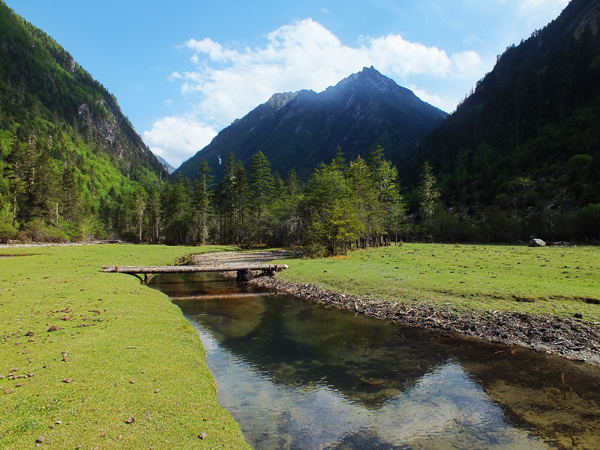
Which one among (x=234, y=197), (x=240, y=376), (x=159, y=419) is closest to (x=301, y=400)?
(x=240, y=376)

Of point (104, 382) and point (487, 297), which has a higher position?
point (104, 382)

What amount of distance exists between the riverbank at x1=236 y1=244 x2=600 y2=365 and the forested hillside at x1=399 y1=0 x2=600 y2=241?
3813 centimetres

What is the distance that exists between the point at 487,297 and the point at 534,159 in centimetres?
7912

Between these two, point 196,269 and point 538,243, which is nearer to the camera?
point 196,269

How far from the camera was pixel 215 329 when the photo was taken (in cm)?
1493

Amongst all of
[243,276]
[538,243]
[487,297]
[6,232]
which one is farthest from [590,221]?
[6,232]

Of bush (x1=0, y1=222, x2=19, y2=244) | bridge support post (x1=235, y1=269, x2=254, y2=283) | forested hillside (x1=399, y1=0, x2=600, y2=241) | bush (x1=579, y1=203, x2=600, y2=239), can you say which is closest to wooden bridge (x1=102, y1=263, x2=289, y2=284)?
bridge support post (x1=235, y1=269, x2=254, y2=283)

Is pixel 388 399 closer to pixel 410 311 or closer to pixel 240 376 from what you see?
pixel 240 376

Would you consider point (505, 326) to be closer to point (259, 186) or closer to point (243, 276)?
point (243, 276)

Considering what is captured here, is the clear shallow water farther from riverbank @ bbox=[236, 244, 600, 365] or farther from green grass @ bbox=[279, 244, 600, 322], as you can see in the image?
green grass @ bbox=[279, 244, 600, 322]

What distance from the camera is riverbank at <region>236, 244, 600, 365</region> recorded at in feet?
39.2

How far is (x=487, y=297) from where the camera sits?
15812 mm

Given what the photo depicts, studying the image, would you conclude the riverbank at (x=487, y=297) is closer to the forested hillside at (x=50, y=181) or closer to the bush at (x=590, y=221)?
the bush at (x=590, y=221)

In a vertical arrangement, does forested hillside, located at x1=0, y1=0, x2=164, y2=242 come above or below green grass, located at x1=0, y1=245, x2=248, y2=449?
above
